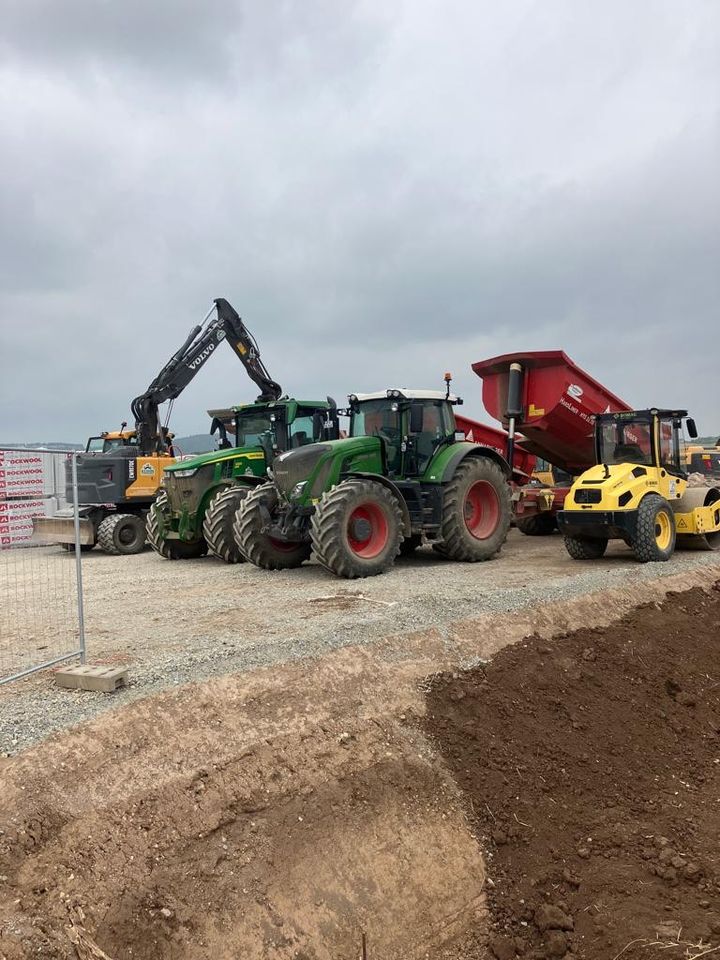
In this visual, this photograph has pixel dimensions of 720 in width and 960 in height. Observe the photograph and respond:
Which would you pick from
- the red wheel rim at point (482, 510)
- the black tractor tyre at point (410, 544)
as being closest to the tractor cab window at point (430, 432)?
the red wheel rim at point (482, 510)

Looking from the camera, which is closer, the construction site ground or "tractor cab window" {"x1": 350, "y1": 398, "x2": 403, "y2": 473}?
the construction site ground

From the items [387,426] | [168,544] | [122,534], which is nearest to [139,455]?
[122,534]

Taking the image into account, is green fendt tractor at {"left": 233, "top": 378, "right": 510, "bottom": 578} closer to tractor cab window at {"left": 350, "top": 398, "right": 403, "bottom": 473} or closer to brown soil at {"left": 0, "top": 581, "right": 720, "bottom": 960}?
tractor cab window at {"left": 350, "top": 398, "right": 403, "bottom": 473}

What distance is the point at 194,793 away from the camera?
4094 millimetres

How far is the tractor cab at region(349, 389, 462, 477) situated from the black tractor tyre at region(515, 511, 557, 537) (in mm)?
4475

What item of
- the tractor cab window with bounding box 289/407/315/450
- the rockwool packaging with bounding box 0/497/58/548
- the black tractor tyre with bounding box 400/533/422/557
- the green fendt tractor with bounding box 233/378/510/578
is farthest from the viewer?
the tractor cab window with bounding box 289/407/315/450

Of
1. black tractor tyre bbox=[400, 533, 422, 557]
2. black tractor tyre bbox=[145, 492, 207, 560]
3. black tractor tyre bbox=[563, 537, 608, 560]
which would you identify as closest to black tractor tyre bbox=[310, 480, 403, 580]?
black tractor tyre bbox=[400, 533, 422, 557]

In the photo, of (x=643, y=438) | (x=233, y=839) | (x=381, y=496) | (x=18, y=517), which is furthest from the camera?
(x=643, y=438)

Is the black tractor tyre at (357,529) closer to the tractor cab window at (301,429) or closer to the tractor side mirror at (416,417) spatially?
the tractor side mirror at (416,417)

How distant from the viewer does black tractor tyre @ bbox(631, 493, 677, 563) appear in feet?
33.7

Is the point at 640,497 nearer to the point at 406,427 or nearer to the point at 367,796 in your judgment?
the point at 406,427

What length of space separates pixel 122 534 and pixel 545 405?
898cm

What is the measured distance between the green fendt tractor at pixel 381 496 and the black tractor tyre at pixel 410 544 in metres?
0.03

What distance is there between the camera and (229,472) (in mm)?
12859
